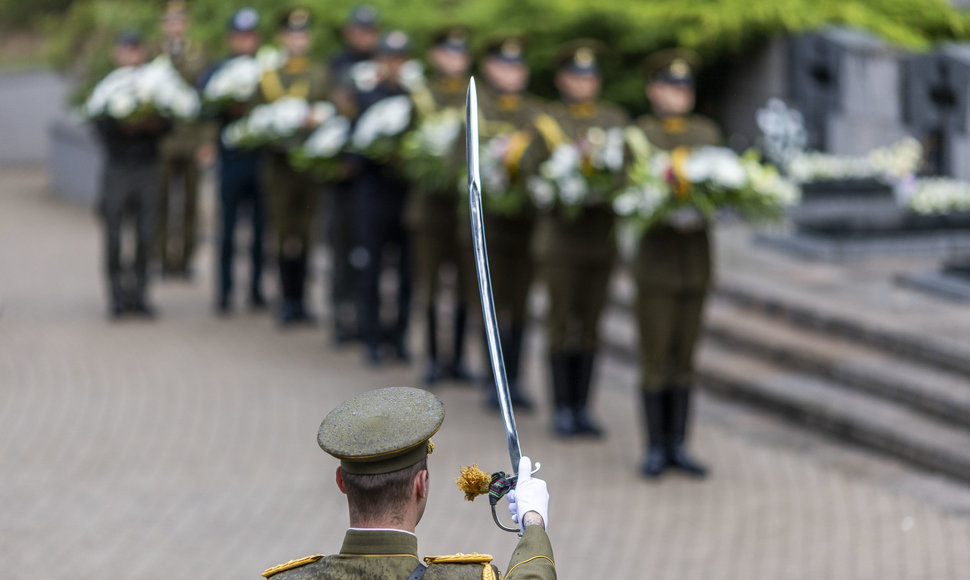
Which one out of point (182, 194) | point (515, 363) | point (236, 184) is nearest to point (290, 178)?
point (236, 184)

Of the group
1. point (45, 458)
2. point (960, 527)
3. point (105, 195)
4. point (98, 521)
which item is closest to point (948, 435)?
point (960, 527)

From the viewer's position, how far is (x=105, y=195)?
11281mm

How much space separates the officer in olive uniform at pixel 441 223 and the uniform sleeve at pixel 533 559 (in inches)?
245

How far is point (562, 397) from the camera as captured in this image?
829 centimetres

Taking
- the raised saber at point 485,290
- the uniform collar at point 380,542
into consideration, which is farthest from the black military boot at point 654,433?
the uniform collar at point 380,542

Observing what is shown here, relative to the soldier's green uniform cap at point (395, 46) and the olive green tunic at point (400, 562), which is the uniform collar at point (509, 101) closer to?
the soldier's green uniform cap at point (395, 46)

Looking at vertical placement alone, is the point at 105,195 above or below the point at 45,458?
above

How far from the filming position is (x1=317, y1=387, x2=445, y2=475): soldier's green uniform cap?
294 cm

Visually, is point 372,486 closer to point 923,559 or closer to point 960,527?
point 923,559

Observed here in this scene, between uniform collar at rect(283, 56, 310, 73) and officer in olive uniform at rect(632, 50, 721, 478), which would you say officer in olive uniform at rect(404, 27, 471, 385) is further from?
officer in olive uniform at rect(632, 50, 721, 478)

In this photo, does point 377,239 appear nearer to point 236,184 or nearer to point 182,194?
point 236,184

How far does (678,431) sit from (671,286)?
2.60 ft

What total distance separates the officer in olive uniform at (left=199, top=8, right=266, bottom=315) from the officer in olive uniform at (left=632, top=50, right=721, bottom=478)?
4651 mm

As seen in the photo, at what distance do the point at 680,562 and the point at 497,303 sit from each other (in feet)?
9.21
